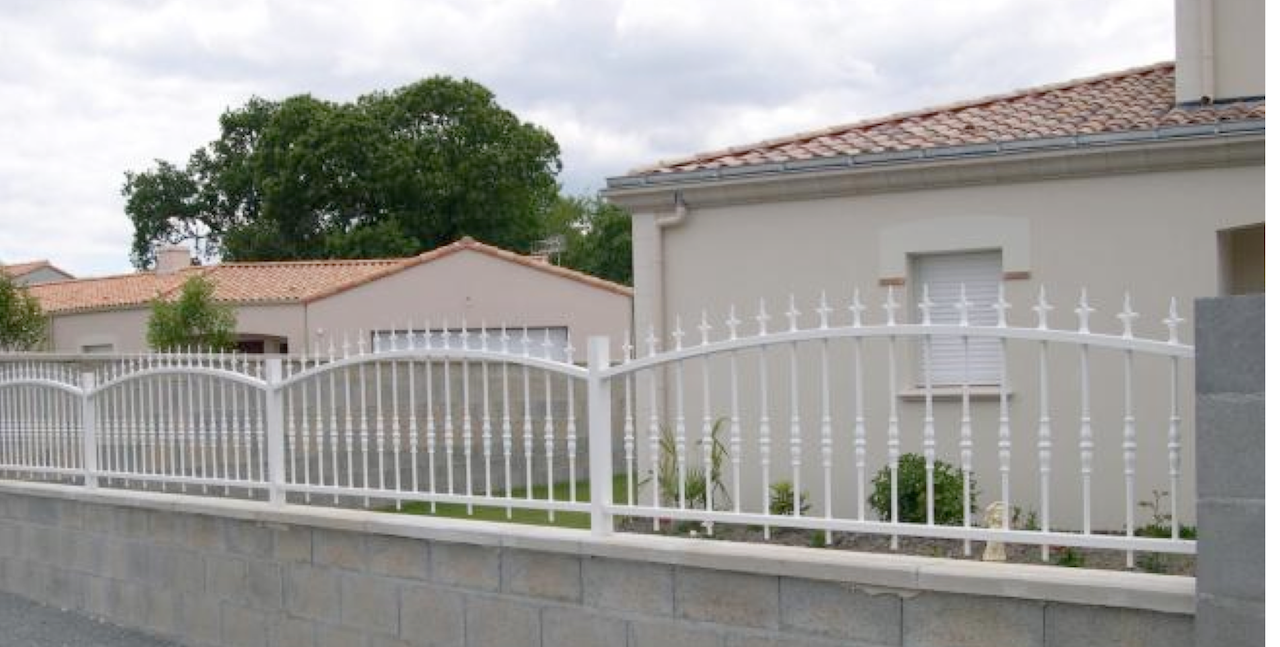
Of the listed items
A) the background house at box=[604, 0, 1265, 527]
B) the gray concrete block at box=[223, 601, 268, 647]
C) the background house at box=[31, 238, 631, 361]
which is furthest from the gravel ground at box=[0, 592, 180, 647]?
the background house at box=[31, 238, 631, 361]

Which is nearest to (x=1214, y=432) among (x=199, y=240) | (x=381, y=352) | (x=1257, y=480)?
(x=1257, y=480)

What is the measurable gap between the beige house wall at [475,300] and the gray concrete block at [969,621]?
22.8 meters

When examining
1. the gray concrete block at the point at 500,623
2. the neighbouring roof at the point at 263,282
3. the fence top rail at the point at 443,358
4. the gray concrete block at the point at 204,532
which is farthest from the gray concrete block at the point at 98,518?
the neighbouring roof at the point at 263,282

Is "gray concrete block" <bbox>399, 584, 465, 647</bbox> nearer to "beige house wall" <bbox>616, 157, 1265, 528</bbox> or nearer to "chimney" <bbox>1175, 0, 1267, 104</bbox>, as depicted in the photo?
"beige house wall" <bbox>616, 157, 1265, 528</bbox>

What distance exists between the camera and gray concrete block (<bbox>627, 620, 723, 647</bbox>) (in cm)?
529

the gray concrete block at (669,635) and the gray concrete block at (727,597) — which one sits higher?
the gray concrete block at (727,597)

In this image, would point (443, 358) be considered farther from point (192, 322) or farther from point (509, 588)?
point (192, 322)

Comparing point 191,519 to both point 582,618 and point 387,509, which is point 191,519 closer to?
point 387,509

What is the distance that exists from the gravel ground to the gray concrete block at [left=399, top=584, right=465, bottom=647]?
2.21 m

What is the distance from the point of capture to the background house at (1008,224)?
29.1ft

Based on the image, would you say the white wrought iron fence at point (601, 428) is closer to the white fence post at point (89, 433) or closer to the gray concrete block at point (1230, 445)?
the white fence post at point (89, 433)

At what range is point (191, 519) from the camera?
312 inches

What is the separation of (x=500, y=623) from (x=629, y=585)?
780 mm

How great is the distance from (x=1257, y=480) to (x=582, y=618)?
2.76 meters
